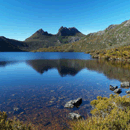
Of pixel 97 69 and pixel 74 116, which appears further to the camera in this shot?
pixel 97 69

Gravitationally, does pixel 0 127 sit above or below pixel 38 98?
above

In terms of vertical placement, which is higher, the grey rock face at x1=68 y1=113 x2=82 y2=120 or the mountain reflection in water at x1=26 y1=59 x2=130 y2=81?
the mountain reflection in water at x1=26 y1=59 x2=130 y2=81

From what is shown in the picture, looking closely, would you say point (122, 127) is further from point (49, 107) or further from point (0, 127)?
point (49, 107)

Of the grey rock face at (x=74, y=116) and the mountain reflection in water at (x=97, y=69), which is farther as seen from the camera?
the mountain reflection in water at (x=97, y=69)

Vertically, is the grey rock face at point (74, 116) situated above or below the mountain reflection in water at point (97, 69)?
below

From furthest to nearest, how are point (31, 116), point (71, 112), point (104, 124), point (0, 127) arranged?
point (71, 112)
point (31, 116)
point (104, 124)
point (0, 127)

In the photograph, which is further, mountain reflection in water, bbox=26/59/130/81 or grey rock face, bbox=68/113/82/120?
mountain reflection in water, bbox=26/59/130/81

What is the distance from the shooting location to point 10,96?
22453mm

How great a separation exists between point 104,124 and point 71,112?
8633 millimetres

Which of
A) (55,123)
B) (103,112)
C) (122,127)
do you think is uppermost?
(122,127)

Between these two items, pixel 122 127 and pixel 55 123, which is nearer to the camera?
pixel 122 127

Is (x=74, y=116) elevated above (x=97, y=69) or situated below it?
below

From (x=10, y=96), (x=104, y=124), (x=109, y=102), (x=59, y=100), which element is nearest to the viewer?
(x=104, y=124)

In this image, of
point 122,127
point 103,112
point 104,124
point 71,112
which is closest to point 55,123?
point 71,112
